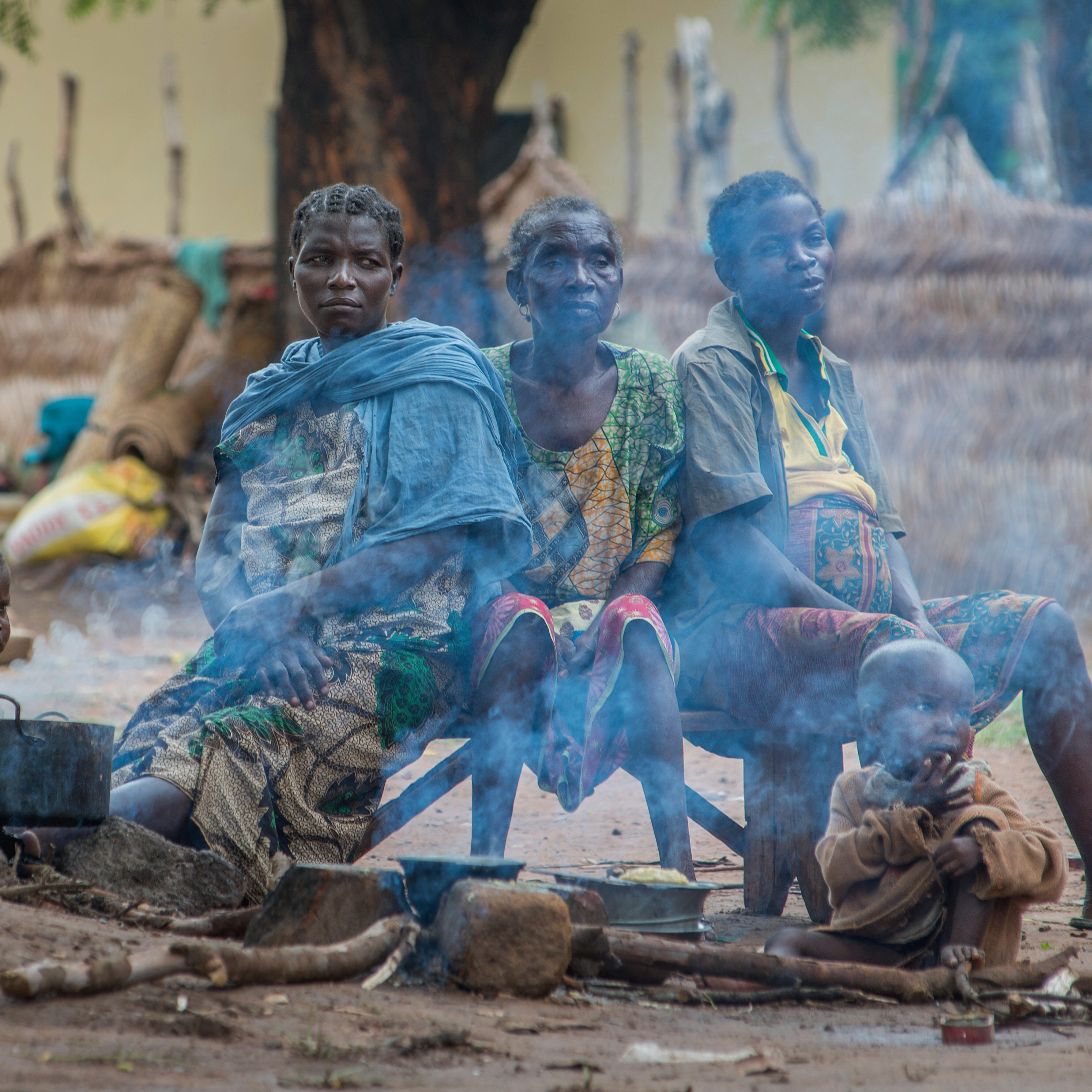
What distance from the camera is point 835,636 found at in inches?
117

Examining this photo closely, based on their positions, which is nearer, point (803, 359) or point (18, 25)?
point (803, 359)

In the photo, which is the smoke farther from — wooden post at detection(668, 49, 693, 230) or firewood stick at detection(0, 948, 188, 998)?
wooden post at detection(668, 49, 693, 230)

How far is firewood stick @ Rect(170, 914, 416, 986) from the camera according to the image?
78.2 inches

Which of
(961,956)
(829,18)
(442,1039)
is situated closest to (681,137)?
(829,18)

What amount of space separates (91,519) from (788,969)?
6.64 metres

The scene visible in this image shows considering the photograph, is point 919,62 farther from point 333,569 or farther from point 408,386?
point 333,569

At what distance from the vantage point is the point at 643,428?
334 centimetres

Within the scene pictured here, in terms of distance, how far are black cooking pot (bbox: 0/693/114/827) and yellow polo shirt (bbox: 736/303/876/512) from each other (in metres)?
1.79

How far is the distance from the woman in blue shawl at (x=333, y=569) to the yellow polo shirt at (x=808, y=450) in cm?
71

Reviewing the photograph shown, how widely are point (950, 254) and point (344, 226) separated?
567 centimetres

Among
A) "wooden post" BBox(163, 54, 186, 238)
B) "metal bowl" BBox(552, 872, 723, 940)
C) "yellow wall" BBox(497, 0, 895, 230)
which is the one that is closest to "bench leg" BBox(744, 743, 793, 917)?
"metal bowl" BBox(552, 872, 723, 940)

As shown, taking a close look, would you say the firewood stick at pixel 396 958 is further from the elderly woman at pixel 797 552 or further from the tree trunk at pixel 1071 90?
the tree trunk at pixel 1071 90

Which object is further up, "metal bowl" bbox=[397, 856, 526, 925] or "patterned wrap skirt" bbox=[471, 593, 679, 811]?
"patterned wrap skirt" bbox=[471, 593, 679, 811]

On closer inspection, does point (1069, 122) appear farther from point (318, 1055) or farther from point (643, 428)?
point (318, 1055)
